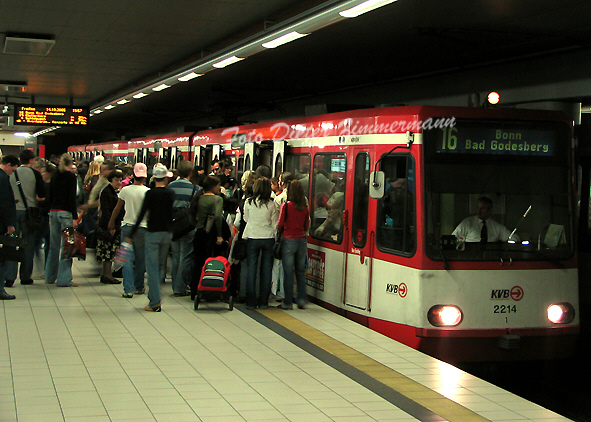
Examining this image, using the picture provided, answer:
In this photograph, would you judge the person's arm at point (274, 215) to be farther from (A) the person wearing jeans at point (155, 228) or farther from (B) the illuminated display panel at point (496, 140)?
(B) the illuminated display panel at point (496, 140)

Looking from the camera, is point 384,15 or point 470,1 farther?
point 384,15

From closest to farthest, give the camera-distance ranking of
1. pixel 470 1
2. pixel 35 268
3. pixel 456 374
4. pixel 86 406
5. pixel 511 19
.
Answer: pixel 86 406 → pixel 456 374 → pixel 470 1 → pixel 511 19 → pixel 35 268

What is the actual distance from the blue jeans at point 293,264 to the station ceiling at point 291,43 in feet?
9.82

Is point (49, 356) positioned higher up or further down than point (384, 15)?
further down

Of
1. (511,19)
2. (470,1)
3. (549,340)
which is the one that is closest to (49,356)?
(549,340)

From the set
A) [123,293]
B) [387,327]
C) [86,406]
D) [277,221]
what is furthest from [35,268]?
[86,406]

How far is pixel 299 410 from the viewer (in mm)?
5551

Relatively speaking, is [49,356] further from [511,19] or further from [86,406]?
[511,19]

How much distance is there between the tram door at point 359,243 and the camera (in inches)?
344

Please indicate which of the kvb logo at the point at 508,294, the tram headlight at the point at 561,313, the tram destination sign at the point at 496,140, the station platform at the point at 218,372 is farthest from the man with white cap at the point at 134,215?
the tram headlight at the point at 561,313

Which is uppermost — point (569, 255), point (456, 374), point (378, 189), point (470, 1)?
point (470, 1)

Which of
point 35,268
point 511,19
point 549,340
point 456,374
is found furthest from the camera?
point 35,268

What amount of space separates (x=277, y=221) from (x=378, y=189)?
197 cm

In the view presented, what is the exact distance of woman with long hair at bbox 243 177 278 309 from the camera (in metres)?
9.54
